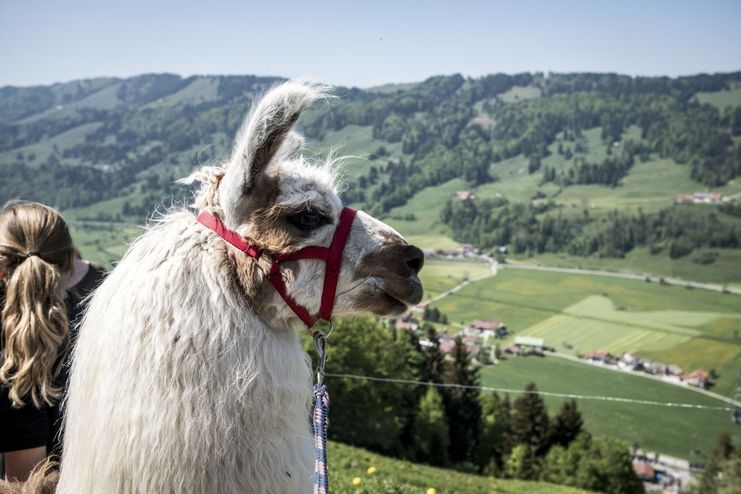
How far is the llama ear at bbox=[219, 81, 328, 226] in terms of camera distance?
2.24m

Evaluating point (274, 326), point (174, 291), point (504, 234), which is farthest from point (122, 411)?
point (504, 234)

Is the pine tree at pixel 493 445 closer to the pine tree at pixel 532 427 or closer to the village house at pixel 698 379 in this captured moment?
the pine tree at pixel 532 427

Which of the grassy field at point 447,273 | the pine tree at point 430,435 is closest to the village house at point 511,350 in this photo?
the grassy field at point 447,273

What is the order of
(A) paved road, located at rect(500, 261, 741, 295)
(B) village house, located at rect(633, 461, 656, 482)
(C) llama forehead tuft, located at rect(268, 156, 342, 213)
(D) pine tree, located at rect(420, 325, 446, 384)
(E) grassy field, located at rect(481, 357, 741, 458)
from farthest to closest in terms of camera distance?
(A) paved road, located at rect(500, 261, 741, 295)
(E) grassy field, located at rect(481, 357, 741, 458)
(B) village house, located at rect(633, 461, 656, 482)
(D) pine tree, located at rect(420, 325, 446, 384)
(C) llama forehead tuft, located at rect(268, 156, 342, 213)

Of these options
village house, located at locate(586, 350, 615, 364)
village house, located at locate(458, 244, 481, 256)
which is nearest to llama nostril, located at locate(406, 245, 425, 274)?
village house, located at locate(586, 350, 615, 364)

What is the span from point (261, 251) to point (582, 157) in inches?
7912

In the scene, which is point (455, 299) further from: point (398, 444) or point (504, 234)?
point (398, 444)

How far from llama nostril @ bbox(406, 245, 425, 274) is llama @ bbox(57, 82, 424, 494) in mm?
77

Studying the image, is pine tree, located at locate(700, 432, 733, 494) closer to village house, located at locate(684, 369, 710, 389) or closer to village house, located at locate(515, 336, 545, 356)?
village house, located at locate(684, 369, 710, 389)

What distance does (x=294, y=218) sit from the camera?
7.99 ft

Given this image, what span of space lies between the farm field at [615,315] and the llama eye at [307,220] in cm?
8957

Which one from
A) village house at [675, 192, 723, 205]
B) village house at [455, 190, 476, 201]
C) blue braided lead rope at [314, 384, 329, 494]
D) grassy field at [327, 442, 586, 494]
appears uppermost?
blue braided lead rope at [314, 384, 329, 494]

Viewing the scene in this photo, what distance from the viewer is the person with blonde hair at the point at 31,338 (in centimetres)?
288

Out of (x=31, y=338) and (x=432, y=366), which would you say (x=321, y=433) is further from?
(x=432, y=366)
